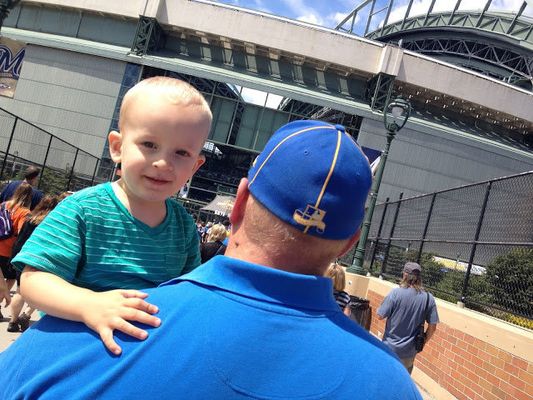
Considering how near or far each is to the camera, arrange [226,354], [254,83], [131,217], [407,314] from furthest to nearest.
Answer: [254,83] → [407,314] → [131,217] → [226,354]

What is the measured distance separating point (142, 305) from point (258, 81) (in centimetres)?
3318

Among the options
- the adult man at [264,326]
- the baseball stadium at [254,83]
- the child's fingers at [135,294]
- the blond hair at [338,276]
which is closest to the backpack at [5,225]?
the blond hair at [338,276]

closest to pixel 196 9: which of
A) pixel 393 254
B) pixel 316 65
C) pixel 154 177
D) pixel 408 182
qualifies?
pixel 316 65

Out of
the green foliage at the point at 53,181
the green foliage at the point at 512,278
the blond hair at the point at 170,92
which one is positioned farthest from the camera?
the green foliage at the point at 53,181

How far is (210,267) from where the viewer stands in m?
1.10

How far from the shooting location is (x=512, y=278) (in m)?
7.54

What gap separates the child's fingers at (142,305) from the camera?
1.04m

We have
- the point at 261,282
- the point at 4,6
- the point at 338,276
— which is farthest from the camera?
the point at 4,6

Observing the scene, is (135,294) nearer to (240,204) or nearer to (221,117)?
(240,204)

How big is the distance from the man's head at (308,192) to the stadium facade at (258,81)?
105ft

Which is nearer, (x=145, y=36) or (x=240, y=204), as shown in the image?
(x=240, y=204)

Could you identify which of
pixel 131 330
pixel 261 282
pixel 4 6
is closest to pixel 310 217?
pixel 261 282

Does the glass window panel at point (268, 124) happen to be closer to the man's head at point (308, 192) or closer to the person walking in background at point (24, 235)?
the person walking in background at point (24, 235)

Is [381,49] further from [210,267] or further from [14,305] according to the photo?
[210,267]
